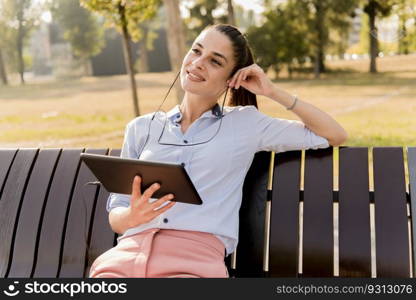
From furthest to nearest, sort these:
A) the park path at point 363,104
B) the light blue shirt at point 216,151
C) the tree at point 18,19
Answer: the tree at point 18,19, the park path at point 363,104, the light blue shirt at point 216,151

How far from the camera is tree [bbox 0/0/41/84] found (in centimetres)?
4569

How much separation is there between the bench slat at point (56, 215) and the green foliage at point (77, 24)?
159ft

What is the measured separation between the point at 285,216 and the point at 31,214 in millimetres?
1345

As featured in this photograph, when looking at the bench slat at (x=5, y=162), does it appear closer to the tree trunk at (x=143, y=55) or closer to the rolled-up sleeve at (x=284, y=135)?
the rolled-up sleeve at (x=284, y=135)

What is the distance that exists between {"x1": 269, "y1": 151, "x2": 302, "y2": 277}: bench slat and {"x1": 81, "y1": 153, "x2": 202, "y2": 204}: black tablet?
0.61 meters

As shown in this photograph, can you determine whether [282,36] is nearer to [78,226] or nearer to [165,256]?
[78,226]

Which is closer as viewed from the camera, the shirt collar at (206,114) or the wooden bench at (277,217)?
the wooden bench at (277,217)

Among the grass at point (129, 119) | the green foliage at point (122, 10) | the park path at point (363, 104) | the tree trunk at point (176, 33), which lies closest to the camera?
the tree trunk at point (176, 33)

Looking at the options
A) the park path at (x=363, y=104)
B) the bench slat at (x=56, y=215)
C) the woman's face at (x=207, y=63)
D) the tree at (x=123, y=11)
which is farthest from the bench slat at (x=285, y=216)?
the park path at (x=363, y=104)

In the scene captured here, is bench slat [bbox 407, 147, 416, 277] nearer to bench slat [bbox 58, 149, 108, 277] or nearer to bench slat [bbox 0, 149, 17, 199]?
bench slat [bbox 58, 149, 108, 277]

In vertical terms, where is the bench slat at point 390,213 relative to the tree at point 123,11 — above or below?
below

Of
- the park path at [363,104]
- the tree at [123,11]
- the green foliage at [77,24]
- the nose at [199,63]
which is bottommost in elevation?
the park path at [363,104]

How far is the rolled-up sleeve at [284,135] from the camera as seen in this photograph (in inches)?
103

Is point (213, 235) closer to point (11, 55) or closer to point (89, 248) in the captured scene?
point (89, 248)
